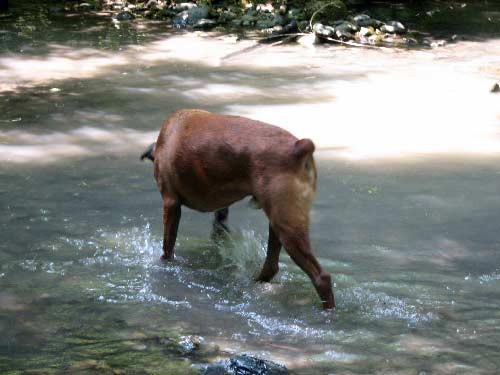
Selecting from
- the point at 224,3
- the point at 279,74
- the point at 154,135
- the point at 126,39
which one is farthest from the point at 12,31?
the point at 154,135

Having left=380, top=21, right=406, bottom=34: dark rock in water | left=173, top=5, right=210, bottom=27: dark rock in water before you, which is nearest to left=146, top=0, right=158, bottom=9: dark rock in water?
left=173, top=5, right=210, bottom=27: dark rock in water

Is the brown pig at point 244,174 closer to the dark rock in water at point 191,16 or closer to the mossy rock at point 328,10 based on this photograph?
the mossy rock at point 328,10

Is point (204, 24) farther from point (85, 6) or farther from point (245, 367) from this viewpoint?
point (245, 367)

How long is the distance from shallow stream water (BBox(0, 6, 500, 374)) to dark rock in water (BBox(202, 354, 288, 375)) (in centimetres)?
15

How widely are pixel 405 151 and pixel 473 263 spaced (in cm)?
316

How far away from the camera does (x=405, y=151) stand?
9.30 metres

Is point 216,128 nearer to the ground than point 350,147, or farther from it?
farther from it

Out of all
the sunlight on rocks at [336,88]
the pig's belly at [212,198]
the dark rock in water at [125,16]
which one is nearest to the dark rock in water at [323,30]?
the sunlight on rocks at [336,88]

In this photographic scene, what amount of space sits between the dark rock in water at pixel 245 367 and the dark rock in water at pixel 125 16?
1634 cm

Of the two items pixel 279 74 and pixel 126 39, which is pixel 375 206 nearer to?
pixel 279 74

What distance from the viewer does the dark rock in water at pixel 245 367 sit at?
4207 millimetres

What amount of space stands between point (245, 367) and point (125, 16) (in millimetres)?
16652

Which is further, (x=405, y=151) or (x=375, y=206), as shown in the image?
(x=405, y=151)

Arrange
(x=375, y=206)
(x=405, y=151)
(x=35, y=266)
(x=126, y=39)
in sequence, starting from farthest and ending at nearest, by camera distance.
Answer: (x=126, y=39) < (x=405, y=151) < (x=375, y=206) < (x=35, y=266)
